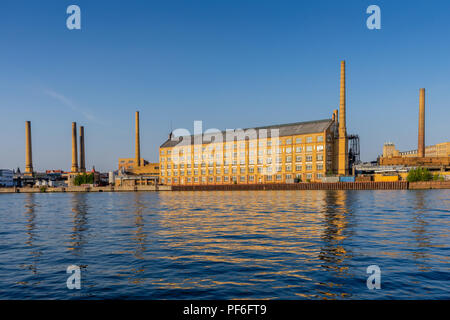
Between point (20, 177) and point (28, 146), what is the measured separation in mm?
62601

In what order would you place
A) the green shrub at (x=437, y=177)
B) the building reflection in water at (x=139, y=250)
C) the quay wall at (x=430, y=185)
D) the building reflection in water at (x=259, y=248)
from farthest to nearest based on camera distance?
the green shrub at (x=437, y=177) → the quay wall at (x=430, y=185) → the building reflection in water at (x=139, y=250) → the building reflection in water at (x=259, y=248)

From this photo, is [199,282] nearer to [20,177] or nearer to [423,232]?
[423,232]

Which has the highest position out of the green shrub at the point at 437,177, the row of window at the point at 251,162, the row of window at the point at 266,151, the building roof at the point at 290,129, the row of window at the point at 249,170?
the building roof at the point at 290,129

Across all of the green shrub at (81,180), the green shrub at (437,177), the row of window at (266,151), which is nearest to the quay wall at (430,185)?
the green shrub at (437,177)

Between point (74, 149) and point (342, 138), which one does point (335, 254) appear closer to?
point (342, 138)

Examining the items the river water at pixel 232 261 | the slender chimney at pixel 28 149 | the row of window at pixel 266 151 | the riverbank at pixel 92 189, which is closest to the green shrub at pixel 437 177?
the row of window at pixel 266 151

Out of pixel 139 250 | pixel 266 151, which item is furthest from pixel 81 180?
pixel 139 250

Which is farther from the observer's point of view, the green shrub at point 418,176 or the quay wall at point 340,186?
the green shrub at point 418,176

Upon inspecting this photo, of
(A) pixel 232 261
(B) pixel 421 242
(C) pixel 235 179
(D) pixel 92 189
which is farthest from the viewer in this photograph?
(D) pixel 92 189

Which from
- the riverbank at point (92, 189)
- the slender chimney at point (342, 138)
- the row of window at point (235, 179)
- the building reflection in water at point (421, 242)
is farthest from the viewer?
the riverbank at point (92, 189)

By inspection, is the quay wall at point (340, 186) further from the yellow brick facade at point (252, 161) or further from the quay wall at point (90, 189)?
the quay wall at point (90, 189)

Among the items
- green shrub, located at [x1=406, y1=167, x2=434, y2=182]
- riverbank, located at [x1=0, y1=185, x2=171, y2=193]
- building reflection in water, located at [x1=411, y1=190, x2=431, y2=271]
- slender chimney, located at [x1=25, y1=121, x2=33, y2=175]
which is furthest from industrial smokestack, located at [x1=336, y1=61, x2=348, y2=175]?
slender chimney, located at [x1=25, y1=121, x2=33, y2=175]

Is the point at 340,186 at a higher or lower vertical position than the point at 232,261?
lower

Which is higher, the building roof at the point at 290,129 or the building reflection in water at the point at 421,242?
the building roof at the point at 290,129
